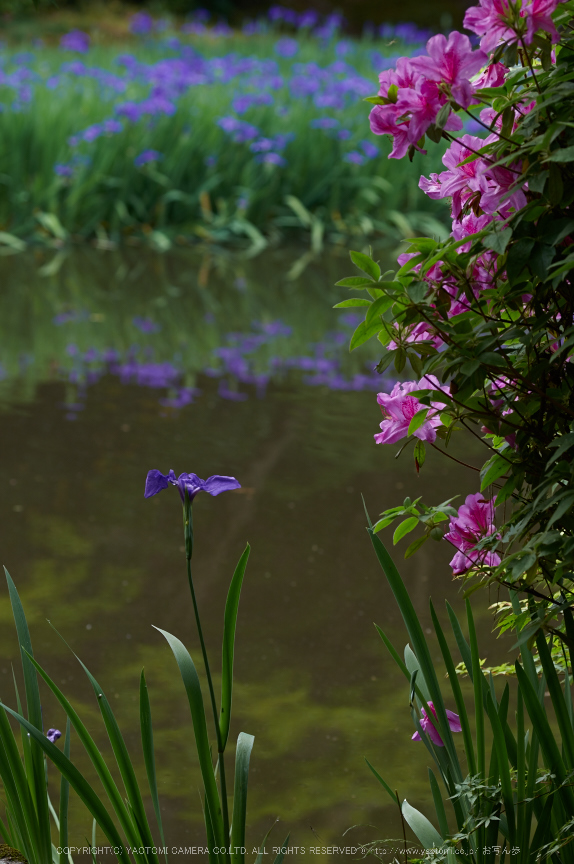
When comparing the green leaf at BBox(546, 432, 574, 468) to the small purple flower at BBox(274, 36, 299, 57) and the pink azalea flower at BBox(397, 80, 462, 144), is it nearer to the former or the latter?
the pink azalea flower at BBox(397, 80, 462, 144)

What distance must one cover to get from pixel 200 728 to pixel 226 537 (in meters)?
A: 1.82

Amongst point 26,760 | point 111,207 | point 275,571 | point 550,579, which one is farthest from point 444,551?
point 111,207

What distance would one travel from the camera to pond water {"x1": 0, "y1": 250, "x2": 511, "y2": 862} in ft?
7.03

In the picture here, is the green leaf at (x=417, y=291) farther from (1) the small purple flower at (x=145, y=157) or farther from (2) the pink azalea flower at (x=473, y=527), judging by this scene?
(1) the small purple flower at (x=145, y=157)

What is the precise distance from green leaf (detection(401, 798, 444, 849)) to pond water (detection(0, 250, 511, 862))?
31cm

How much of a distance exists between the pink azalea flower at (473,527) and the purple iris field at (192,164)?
18.9 ft

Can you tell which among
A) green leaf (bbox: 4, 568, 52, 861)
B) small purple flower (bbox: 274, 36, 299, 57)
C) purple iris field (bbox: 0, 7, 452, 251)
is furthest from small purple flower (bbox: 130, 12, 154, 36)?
green leaf (bbox: 4, 568, 52, 861)

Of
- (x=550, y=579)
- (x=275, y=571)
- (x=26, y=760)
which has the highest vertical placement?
(x=550, y=579)

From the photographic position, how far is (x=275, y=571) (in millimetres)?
3004

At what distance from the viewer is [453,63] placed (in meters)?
1.28

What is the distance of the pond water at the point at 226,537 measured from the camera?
2143 mm

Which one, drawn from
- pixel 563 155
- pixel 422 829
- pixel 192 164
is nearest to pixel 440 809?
pixel 422 829

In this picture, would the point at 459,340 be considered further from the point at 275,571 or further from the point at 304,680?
the point at 275,571

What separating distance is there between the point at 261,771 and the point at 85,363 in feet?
10.0
